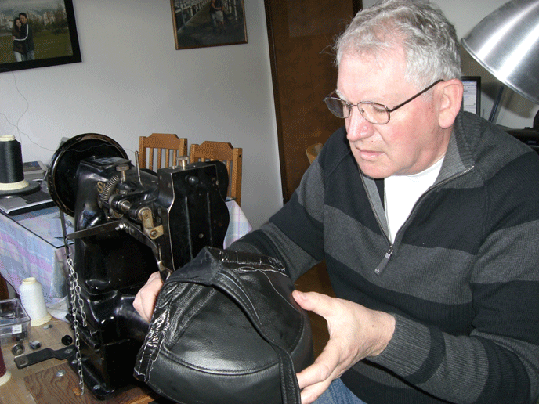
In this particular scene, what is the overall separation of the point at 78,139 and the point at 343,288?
755mm

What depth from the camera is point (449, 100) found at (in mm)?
938

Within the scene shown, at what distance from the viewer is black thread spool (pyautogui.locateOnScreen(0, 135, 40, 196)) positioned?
2070 millimetres

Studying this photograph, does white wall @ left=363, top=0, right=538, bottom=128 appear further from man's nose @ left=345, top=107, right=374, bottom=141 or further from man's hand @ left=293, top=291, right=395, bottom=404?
man's hand @ left=293, top=291, right=395, bottom=404

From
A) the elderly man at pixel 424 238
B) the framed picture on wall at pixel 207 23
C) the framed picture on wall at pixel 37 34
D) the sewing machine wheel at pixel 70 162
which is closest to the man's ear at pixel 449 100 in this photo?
the elderly man at pixel 424 238

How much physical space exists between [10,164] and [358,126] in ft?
5.84

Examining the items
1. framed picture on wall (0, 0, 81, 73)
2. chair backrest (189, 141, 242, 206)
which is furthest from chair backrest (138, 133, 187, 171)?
framed picture on wall (0, 0, 81, 73)

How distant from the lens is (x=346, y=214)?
1.15 metres

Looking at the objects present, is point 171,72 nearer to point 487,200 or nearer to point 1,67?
point 1,67

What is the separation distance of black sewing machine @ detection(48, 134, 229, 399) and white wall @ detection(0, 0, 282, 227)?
2057 mm

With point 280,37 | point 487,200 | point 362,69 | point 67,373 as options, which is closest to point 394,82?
point 362,69

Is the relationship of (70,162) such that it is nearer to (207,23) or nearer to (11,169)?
(11,169)

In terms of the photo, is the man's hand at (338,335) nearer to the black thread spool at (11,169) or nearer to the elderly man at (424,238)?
the elderly man at (424,238)

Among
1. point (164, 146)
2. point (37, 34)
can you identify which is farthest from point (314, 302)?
point (37, 34)

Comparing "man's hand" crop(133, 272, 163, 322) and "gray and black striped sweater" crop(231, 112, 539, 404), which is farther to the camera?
"man's hand" crop(133, 272, 163, 322)
